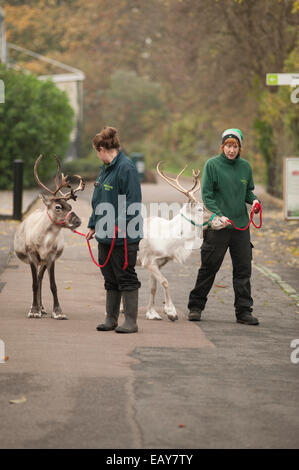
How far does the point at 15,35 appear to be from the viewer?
64.6m

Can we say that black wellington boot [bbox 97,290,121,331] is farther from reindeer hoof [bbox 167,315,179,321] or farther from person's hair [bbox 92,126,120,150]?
person's hair [bbox 92,126,120,150]

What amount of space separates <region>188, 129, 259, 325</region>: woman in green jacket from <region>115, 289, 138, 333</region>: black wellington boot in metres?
1.04

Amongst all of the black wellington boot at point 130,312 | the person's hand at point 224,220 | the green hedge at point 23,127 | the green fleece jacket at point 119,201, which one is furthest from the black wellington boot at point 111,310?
the green hedge at point 23,127

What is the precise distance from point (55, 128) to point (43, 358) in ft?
81.4

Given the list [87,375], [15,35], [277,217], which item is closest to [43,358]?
[87,375]

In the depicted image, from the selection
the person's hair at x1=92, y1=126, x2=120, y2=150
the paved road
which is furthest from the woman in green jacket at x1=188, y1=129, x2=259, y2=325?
the person's hair at x1=92, y1=126, x2=120, y2=150

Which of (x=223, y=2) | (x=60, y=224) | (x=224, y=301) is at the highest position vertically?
(x=223, y=2)

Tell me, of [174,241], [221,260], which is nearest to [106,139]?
[174,241]

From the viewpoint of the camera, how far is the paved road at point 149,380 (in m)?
5.67

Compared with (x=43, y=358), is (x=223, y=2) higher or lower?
higher

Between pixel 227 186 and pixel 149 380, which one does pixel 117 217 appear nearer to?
pixel 227 186

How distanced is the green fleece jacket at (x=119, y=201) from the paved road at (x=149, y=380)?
1033 mm
